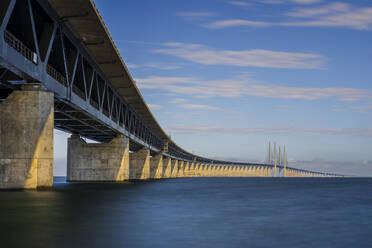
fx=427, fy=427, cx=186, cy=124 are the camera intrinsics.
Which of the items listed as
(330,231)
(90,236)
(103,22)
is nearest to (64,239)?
(90,236)

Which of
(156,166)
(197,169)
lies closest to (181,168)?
(197,169)

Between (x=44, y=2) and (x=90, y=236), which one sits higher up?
(x=44, y=2)

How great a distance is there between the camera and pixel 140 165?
8462 cm

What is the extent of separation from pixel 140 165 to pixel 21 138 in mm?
59524

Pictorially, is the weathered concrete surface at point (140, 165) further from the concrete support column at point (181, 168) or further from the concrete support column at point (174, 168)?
the concrete support column at point (181, 168)

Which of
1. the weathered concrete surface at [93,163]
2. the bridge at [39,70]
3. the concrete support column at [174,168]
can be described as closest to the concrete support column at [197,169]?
the concrete support column at [174,168]

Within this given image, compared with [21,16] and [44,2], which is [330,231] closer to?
[44,2]

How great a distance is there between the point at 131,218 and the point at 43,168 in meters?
13.7

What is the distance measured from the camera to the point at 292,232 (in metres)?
12.1

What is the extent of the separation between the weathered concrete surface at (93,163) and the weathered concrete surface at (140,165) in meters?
24.6

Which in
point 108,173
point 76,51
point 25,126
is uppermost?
point 76,51

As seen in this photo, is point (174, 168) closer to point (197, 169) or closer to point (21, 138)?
point (197, 169)

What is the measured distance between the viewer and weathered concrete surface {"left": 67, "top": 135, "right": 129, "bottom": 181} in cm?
5844

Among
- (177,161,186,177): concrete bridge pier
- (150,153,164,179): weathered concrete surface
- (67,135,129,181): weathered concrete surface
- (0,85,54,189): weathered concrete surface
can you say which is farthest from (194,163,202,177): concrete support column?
(0,85,54,189): weathered concrete surface
